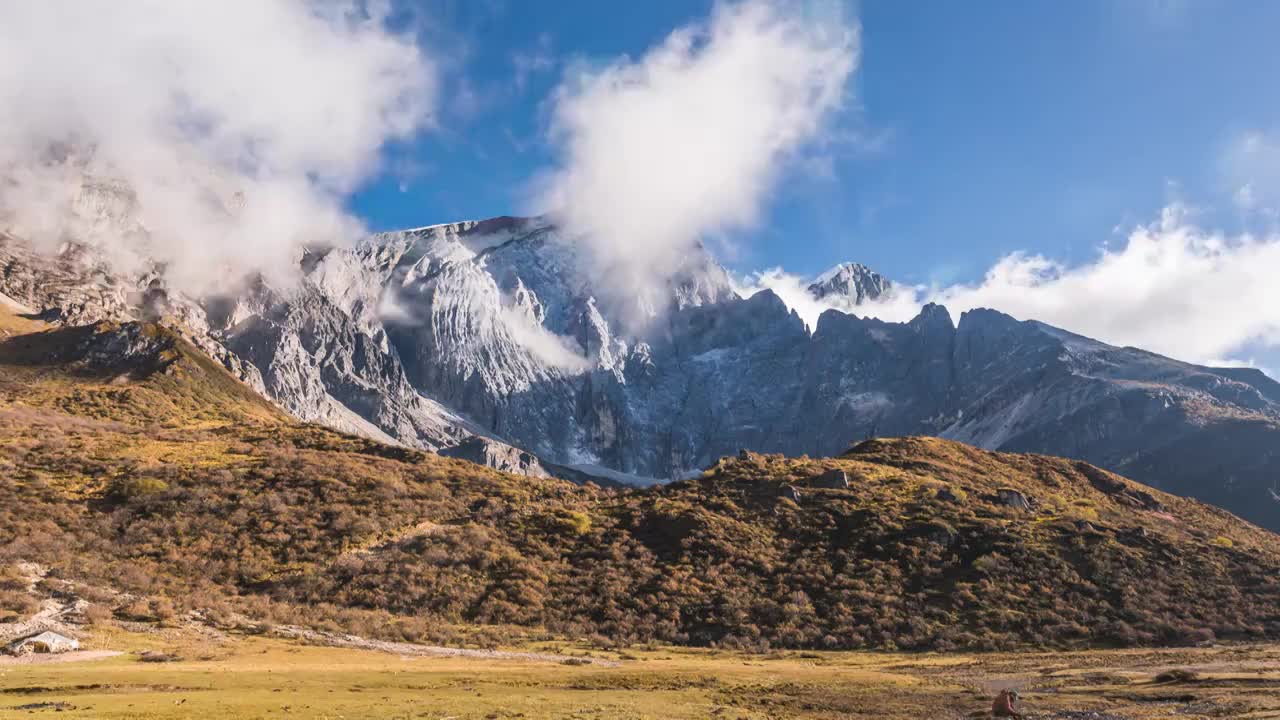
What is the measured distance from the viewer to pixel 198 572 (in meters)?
57.2

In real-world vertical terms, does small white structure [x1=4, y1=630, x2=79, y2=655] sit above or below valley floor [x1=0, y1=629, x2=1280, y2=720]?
above

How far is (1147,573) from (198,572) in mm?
73492

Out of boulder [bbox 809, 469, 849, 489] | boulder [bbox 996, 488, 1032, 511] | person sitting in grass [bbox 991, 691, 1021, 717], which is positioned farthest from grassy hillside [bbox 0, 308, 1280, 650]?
person sitting in grass [bbox 991, 691, 1021, 717]

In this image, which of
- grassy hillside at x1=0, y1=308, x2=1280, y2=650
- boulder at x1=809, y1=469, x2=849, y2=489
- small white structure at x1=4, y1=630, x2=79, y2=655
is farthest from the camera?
boulder at x1=809, y1=469, x2=849, y2=489

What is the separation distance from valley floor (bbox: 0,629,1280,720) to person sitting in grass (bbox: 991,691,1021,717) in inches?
36.3

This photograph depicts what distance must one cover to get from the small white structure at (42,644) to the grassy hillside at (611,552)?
25.9 feet

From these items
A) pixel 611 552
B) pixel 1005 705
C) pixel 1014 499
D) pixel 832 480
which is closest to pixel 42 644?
pixel 611 552

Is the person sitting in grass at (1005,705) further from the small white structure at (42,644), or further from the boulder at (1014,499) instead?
the boulder at (1014,499)

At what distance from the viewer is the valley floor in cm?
2833

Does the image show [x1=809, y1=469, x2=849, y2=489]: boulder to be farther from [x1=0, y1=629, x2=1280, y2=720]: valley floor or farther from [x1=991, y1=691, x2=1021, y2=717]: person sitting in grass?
[x1=991, y1=691, x2=1021, y2=717]: person sitting in grass

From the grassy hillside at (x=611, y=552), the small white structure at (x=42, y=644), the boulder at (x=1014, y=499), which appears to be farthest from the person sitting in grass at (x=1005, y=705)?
the boulder at (x=1014, y=499)

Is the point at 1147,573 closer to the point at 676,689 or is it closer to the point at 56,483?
the point at 676,689

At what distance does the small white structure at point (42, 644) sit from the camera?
35.8 m

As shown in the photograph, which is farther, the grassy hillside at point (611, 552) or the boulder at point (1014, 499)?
the boulder at point (1014, 499)
